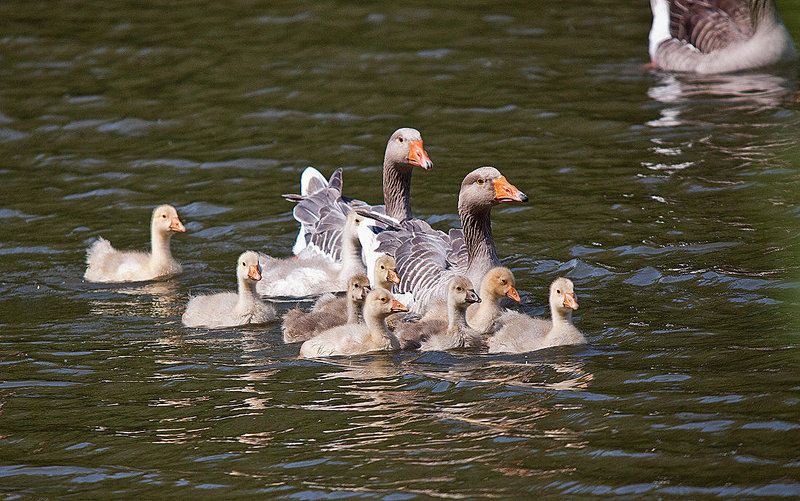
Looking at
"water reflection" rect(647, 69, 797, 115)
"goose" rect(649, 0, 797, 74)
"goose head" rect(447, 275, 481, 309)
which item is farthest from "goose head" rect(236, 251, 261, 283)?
"goose" rect(649, 0, 797, 74)

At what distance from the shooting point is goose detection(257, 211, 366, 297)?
10.3m

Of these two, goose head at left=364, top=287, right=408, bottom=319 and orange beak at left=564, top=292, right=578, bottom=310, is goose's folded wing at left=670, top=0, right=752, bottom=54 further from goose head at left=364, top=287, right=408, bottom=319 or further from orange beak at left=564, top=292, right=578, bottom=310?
goose head at left=364, top=287, right=408, bottom=319

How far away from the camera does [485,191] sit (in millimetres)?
9422

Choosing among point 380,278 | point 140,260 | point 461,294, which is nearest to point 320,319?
point 380,278

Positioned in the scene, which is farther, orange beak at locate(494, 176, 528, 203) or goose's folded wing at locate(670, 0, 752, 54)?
goose's folded wing at locate(670, 0, 752, 54)

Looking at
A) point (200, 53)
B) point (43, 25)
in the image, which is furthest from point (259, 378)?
point (43, 25)

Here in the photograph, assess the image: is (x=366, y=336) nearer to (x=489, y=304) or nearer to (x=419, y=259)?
(x=489, y=304)

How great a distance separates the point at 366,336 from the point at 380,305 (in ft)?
0.98

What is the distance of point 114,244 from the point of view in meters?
11.9

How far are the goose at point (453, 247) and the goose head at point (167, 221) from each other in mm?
1814

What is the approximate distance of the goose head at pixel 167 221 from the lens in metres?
10.8

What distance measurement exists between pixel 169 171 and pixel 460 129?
376 centimetres

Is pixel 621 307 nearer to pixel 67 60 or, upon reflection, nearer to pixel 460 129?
pixel 460 129

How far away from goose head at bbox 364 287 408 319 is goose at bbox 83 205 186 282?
3.01 m
